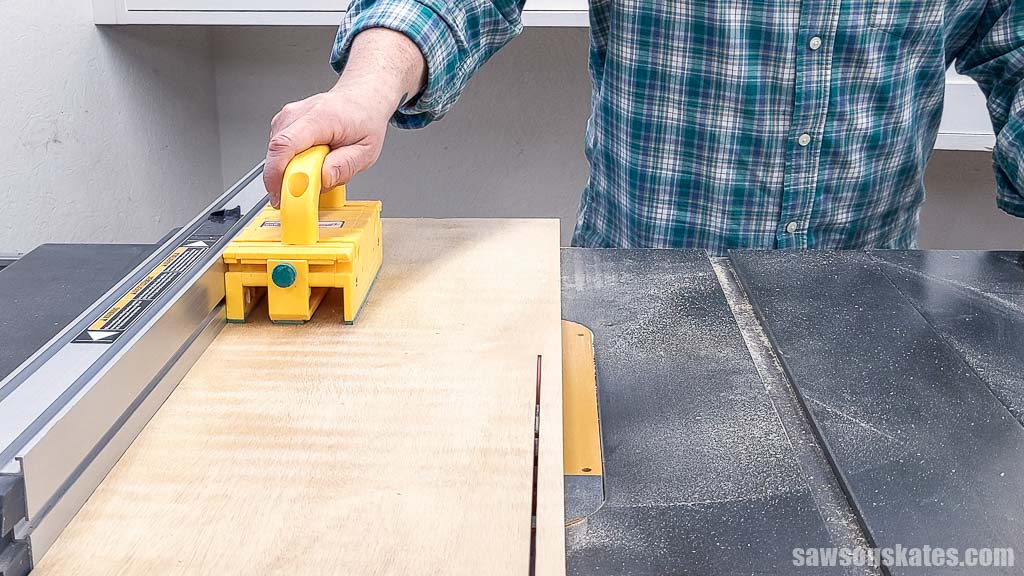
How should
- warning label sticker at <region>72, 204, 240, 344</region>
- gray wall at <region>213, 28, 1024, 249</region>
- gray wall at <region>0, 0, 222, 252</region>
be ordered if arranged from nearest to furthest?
warning label sticker at <region>72, 204, 240, 344</region> < gray wall at <region>0, 0, 222, 252</region> < gray wall at <region>213, 28, 1024, 249</region>

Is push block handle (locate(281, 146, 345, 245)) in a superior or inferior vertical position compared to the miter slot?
superior

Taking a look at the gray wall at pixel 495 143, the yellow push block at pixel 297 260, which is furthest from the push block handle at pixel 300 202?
the gray wall at pixel 495 143

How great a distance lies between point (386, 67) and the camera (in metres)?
0.96

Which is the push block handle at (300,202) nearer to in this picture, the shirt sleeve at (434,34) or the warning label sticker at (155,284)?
the warning label sticker at (155,284)

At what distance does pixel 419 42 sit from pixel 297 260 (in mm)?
325

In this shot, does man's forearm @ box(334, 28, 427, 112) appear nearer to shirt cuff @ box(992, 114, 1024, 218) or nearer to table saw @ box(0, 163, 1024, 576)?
table saw @ box(0, 163, 1024, 576)

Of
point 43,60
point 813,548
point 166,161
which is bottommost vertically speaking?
point 166,161

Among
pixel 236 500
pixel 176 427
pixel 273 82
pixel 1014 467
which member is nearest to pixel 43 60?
pixel 273 82

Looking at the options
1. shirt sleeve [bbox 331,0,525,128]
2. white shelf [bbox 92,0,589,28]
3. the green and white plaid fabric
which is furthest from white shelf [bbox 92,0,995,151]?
shirt sleeve [bbox 331,0,525,128]

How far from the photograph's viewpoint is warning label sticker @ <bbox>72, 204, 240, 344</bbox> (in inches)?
26.3

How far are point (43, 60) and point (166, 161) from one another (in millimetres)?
491

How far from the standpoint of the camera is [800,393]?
75cm

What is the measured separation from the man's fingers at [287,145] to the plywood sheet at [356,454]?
0.12m

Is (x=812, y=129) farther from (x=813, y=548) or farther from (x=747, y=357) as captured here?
(x=813, y=548)
